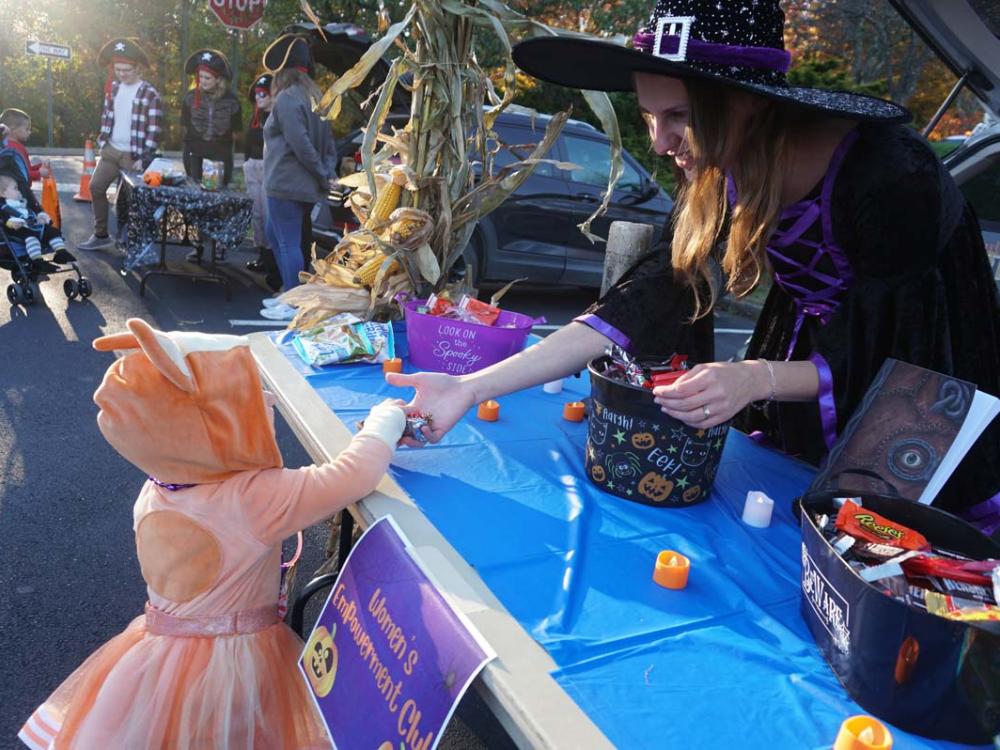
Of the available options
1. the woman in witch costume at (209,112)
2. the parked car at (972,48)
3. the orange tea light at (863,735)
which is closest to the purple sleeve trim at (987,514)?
the orange tea light at (863,735)

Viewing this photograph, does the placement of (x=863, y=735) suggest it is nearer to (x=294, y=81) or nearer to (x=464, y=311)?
(x=464, y=311)

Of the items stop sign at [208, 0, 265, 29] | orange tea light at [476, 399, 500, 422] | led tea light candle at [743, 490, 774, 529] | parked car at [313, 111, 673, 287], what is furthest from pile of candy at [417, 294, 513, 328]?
stop sign at [208, 0, 265, 29]

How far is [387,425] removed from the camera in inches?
63.3

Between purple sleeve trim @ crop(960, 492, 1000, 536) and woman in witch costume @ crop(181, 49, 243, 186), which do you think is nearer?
purple sleeve trim @ crop(960, 492, 1000, 536)

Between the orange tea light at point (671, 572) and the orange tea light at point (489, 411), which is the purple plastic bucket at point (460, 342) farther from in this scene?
the orange tea light at point (671, 572)

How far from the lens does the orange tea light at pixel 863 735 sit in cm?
89

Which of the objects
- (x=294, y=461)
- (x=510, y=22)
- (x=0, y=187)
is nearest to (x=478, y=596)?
(x=510, y=22)

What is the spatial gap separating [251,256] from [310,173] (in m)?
2.89

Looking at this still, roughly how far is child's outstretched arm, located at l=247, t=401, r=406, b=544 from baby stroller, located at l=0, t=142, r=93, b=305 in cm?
503

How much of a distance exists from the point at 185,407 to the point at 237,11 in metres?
12.6

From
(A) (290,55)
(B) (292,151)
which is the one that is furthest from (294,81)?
(B) (292,151)

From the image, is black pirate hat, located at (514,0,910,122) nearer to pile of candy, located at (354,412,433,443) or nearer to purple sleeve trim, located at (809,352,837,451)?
purple sleeve trim, located at (809,352,837,451)

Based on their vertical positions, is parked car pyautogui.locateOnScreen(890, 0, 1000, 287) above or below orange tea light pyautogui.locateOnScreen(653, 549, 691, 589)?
above

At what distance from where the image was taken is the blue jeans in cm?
602
